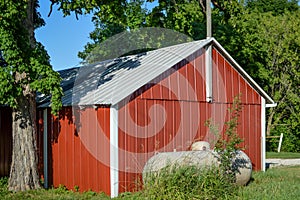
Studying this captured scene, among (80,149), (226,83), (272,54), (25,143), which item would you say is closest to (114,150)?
(80,149)

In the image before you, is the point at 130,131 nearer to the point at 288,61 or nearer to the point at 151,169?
the point at 151,169

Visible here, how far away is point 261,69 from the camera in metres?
30.9

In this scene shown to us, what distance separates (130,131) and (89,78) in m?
3.92

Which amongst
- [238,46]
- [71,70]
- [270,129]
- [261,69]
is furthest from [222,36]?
[71,70]

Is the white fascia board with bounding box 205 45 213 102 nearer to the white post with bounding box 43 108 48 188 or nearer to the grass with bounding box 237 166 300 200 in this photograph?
the grass with bounding box 237 166 300 200

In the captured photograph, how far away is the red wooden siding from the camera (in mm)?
17031

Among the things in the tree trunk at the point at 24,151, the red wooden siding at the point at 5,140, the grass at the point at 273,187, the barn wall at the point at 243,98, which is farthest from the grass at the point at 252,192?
the red wooden siding at the point at 5,140

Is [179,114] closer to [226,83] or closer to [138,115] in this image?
[138,115]

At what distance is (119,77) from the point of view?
14.8 meters

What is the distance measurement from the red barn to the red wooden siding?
1.82 metres

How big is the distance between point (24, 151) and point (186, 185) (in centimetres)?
533

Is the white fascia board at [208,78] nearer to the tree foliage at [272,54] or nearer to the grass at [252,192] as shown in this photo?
the grass at [252,192]

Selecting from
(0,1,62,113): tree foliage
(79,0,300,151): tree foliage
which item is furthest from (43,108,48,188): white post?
(79,0,300,151): tree foliage

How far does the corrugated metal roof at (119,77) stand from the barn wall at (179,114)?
0.86 feet
